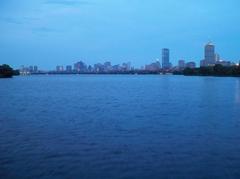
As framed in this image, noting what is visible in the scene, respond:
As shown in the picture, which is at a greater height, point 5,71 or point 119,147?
point 5,71

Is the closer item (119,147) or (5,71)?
(119,147)

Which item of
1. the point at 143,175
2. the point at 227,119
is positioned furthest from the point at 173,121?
the point at 143,175

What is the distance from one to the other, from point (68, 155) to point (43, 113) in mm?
19616

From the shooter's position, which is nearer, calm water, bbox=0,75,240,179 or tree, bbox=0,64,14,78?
calm water, bbox=0,75,240,179

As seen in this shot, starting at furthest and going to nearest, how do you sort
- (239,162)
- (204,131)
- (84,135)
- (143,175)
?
(204,131) → (84,135) → (239,162) → (143,175)

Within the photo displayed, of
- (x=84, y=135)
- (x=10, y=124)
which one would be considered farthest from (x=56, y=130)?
(x=10, y=124)

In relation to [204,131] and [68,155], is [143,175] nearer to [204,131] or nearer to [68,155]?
[68,155]

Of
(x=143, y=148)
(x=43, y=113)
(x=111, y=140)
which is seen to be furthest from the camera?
(x=43, y=113)

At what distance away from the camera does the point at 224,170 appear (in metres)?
18.3

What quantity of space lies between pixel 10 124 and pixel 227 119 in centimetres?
1586

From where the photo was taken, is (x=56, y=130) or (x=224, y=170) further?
(x=56, y=130)

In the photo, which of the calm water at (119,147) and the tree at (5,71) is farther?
the tree at (5,71)

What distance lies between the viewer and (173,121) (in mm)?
33531

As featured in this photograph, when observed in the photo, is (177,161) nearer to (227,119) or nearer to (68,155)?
(68,155)
